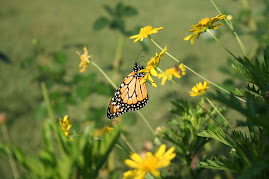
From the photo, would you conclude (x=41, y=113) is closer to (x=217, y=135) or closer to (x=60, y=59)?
(x=60, y=59)

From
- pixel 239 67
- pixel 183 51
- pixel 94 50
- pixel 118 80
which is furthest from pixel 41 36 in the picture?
pixel 239 67

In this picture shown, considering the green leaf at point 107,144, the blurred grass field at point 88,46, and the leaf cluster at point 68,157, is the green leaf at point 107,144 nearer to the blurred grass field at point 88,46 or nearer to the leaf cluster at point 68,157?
the leaf cluster at point 68,157

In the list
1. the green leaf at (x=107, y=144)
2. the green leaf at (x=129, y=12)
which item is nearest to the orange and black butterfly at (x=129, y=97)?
the green leaf at (x=129, y=12)

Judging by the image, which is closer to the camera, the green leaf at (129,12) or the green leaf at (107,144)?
the green leaf at (107,144)

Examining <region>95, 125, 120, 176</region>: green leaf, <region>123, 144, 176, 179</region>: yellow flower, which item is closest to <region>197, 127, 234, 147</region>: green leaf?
<region>123, 144, 176, 179</region>: yellow flower

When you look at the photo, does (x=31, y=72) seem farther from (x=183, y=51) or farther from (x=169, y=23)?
(x=169, y=23)

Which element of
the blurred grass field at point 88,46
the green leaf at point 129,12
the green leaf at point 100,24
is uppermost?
the green leaf at point 129,12
